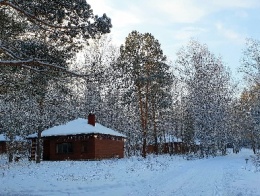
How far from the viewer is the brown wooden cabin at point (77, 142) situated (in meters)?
35.8

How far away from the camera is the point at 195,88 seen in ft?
136

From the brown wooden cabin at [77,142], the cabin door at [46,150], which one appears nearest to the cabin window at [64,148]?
the brown wooden cabin at [77,142]

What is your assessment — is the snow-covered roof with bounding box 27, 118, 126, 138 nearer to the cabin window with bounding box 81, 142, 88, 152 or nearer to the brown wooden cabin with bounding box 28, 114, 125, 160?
the brown wooden cabin with bounding box 28, 114, 125, 160

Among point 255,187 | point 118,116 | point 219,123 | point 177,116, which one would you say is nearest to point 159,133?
point 177,116

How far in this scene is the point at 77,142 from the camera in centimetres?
3647

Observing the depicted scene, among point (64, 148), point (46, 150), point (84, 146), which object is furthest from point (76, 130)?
point (46, 150)

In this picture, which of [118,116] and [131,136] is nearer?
[118,116]

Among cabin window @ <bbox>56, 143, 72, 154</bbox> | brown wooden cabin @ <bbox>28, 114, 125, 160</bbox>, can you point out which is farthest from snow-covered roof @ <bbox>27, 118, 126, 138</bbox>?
cabin window @ <bbox>56, 143, 72, 154</bbox>

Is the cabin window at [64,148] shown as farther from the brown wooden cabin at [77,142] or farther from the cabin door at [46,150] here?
the cabin door at [46,150]

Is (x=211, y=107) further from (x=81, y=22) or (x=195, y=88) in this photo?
(x=81, y=22)

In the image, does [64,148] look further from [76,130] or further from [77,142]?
[76,130]

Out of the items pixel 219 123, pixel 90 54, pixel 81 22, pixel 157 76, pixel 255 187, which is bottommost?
pixel 255 187

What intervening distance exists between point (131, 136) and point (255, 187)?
43.2m

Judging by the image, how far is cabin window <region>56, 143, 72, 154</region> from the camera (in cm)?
3680
